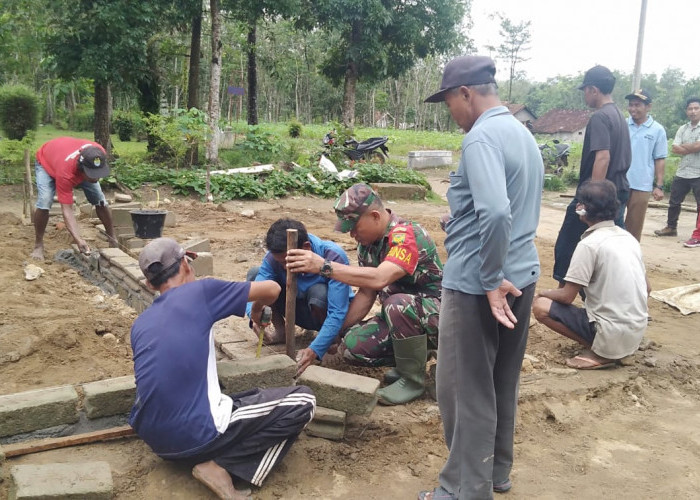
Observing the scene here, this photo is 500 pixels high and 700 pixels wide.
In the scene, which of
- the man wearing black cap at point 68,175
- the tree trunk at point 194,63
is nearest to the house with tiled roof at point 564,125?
the tree trunk at point 194,63

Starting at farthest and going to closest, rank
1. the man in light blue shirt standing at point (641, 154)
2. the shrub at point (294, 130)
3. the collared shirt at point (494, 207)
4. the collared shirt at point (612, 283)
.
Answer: the shrub at point (294, 130)
the man in light blue shirt standing at point (641, 154)
the collared shirt at point (612, 283)
the collared shirt at point (494, 207)

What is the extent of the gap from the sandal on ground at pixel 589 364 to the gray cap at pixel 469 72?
2.35 meters

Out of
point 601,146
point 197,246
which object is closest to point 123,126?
point 197,246

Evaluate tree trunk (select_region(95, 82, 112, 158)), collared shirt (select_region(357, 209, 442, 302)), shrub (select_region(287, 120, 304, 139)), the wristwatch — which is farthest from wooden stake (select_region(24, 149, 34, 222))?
shrub (select_region(287, 120, 304, 139))

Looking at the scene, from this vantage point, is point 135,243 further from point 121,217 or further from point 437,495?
point 437,495

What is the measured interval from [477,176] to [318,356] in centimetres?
171

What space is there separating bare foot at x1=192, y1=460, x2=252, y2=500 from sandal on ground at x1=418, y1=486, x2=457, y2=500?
2.44 ft

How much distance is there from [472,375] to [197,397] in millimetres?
1114

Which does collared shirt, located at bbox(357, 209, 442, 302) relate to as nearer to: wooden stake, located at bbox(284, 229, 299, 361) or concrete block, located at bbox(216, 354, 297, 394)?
wooden stake, located at bbox(284, 229, 299, 361)

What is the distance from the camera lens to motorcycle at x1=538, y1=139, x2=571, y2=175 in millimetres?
17359

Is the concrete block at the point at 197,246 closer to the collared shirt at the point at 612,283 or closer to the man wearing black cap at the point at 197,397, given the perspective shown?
the man wearing black cap at the point at 197,397

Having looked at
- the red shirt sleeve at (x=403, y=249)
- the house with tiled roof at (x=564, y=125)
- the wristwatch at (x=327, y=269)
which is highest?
the house with tiled roof at (x=564, y=125)

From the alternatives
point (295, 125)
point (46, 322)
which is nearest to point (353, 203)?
point (46, 322)

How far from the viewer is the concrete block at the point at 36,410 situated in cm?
278
